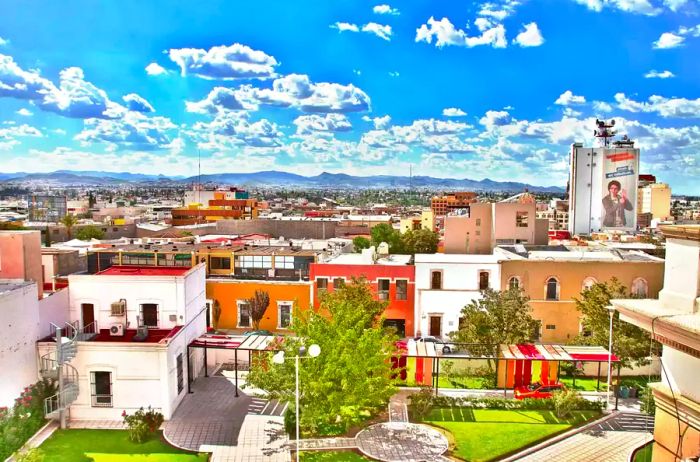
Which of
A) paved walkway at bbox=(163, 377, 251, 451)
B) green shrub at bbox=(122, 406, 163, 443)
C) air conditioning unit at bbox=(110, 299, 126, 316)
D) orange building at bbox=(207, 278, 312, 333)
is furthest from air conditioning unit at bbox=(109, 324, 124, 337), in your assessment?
orange building at bbox=(207, 278, 312, 333)

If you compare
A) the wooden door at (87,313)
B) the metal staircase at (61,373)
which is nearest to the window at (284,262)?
the wooden door at (87,313)

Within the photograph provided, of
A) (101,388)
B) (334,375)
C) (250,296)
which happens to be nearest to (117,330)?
(101,388)

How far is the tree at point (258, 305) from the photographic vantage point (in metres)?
34.0

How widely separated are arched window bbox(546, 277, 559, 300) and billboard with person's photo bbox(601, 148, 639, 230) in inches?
3583

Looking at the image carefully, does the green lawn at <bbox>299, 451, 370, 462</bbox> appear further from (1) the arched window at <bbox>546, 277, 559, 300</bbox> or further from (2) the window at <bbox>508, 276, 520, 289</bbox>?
(1) the arched window at <bbox>546, 277, 559, 300</bbox>

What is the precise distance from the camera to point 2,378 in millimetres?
19734

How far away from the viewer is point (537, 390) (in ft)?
81.6

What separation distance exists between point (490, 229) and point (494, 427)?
100ft

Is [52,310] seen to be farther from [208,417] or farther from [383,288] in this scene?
[383,288]

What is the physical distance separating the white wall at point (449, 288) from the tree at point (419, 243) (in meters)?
29.9

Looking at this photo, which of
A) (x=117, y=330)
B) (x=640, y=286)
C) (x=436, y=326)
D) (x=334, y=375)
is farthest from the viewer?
(x=436, y=326)

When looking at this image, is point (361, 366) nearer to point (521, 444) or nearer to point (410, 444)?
point (410, 444)

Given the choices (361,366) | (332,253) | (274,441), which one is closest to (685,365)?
(361,366)

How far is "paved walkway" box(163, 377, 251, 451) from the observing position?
2055cm
